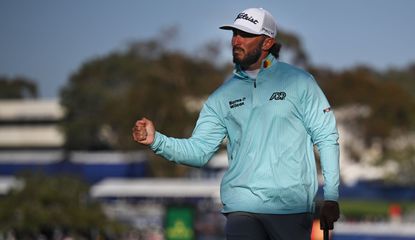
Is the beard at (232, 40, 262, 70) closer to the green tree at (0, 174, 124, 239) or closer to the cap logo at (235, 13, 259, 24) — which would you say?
the cap logo at (235, 13, 259, 24)

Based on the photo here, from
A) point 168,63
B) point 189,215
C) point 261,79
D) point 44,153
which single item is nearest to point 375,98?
point 168,63

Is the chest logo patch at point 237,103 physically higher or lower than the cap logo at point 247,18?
lower

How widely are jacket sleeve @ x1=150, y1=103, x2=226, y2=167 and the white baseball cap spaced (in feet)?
1.50

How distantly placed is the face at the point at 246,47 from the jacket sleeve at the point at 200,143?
31 centimetres

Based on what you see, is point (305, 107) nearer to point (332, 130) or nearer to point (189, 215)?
point (332, 130)

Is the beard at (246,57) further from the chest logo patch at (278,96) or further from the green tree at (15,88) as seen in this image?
the green tree at (15,88)

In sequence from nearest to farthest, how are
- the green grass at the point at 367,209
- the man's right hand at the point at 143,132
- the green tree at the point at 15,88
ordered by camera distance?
the man's right hand at the point at 143,132, the green grass at the point at 367,209, the green tree at the point at 15,88

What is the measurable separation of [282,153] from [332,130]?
273mm

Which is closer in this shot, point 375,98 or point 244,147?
point 244,147

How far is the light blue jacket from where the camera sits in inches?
253

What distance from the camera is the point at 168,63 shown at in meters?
72.2

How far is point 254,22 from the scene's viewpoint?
6.59m

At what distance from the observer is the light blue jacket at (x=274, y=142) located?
253 inches

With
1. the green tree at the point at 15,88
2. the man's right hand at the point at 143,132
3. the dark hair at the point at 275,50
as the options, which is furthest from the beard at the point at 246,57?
the green tree at the point at 15,88
